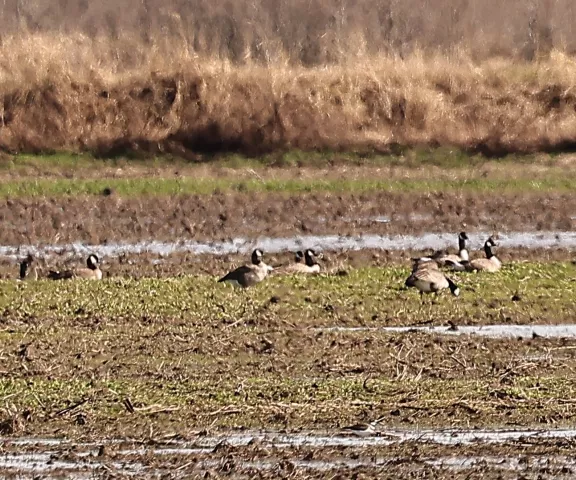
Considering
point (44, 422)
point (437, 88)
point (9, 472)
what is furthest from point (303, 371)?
point (437, 88)

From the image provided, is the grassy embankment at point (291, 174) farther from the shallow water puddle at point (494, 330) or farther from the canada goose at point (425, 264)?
the shallow water puddle at point (494, 330)

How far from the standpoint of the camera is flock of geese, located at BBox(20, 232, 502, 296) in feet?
Result: 46.2

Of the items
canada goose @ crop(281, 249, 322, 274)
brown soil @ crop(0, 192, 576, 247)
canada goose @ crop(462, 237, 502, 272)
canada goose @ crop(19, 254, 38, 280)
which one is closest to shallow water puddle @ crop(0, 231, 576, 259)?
brown soil @ crop(0, 192, 576, 247)

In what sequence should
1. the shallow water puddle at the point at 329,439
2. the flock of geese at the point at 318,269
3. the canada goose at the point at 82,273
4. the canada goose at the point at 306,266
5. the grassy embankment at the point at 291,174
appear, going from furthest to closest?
the grassy embankment at the point at 291,174 → the canada goose at the point at 306,266 → the canada goose at the point at 82,273 → the flock of geese at the point at 318,269 → the shallow water puddle at the point at 329,439

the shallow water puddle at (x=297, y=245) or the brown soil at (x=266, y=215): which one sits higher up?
the shallow water puddle at (x=297, y=245)

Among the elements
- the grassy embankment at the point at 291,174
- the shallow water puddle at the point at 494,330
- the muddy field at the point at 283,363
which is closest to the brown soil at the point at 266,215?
the muddy field at the point at 283,363

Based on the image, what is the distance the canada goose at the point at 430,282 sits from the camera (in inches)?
550

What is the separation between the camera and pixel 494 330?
12.3 meters

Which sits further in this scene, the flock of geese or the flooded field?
the flock of geese

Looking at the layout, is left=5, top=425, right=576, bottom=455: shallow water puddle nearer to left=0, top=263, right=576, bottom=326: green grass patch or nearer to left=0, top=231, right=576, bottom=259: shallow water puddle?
left=0, top=263, right=576, bottom=326: green grass patch

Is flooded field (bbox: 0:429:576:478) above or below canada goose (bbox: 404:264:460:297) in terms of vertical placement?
above

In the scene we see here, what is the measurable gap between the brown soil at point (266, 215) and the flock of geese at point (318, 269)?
249 centimetres

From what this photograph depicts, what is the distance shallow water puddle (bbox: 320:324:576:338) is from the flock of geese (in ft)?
4.97

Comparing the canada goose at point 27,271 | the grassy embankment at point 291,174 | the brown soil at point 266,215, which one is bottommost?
the grassy embankment at point 291,174
